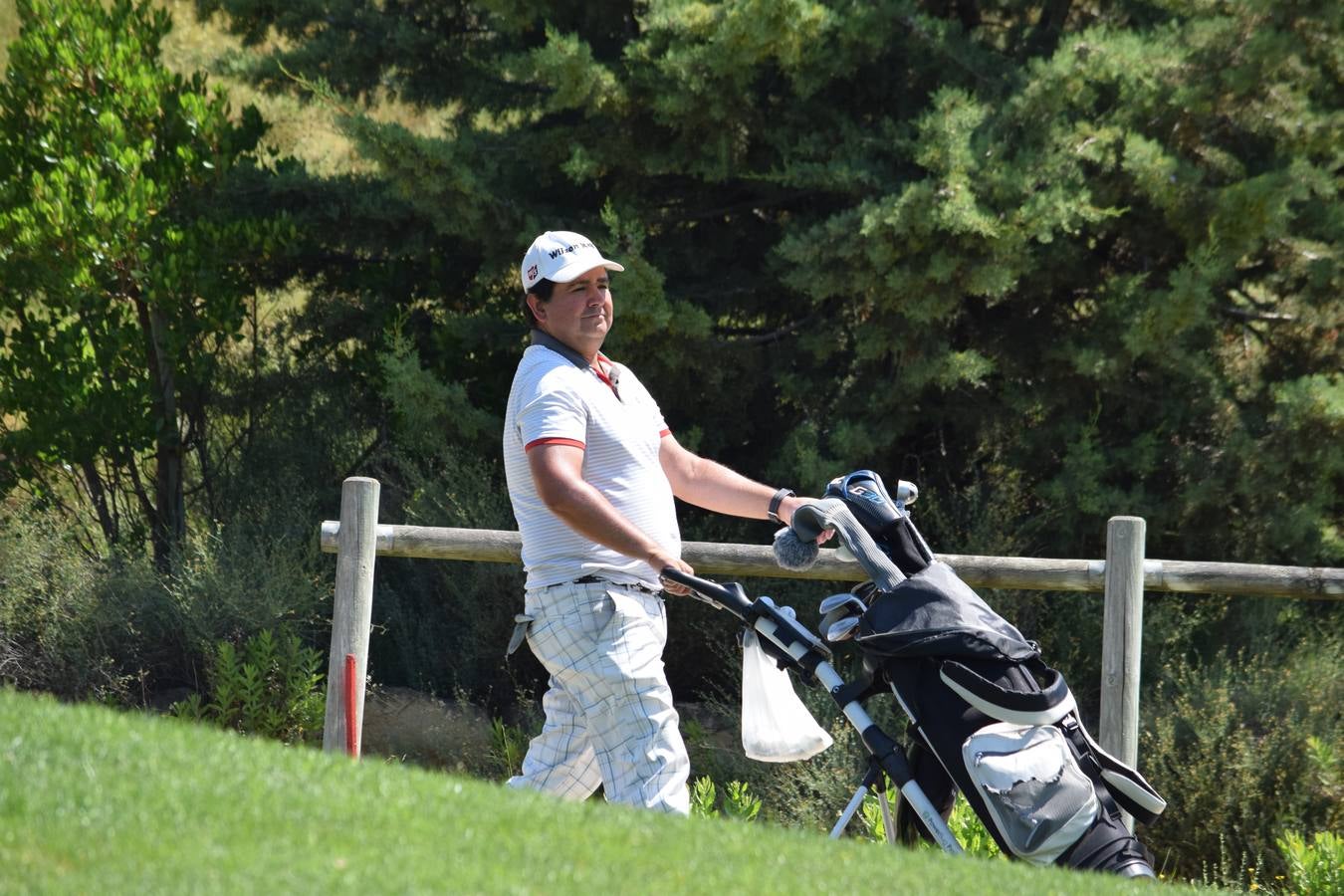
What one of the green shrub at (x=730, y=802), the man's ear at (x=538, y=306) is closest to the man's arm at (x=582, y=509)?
the man's ear at (x=538, y=306)

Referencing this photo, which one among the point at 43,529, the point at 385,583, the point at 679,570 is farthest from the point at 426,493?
the point at 679,570

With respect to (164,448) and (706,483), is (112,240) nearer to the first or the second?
(164,448)

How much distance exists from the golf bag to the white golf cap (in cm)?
123

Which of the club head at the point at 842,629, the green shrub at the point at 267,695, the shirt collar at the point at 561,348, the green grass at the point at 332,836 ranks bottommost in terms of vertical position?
the green shrub at the point at 267,695

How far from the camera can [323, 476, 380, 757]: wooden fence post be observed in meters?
5.57

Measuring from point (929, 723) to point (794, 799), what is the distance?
287cm

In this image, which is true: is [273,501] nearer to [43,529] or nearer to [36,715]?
[43,529]

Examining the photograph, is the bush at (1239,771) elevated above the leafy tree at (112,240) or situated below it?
below

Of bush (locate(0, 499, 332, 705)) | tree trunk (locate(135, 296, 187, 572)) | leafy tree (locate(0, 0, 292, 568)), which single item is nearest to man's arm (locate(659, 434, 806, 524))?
bush (locate(0, 499, 332, 705))

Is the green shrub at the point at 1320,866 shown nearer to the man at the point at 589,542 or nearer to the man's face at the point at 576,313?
the man at the point at 589,542

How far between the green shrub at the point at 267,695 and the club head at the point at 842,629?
4.12m

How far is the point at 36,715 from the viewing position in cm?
351

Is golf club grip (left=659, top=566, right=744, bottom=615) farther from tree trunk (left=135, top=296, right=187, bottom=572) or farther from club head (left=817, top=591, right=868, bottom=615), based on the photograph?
tree trunk (left=135, top=296, right=187, bottom=572)

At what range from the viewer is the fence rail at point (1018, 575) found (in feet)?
17.6
